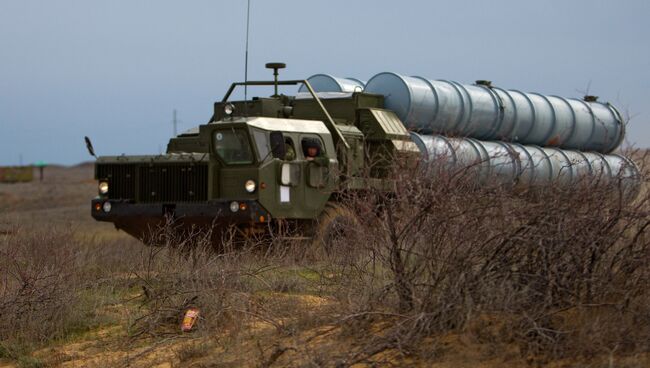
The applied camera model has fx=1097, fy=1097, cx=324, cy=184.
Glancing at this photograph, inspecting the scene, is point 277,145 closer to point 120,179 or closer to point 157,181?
point 157,181

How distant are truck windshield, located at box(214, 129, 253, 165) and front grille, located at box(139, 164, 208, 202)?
0.34 meters

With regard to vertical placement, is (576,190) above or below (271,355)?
above

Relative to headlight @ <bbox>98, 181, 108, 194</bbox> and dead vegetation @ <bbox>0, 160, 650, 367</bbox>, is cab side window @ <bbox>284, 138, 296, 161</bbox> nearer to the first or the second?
headlight @ <bbox>98, 181, 108, 194</bbox>

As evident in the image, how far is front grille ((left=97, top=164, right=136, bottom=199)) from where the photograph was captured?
15445mm

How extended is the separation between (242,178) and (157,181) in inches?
49.3

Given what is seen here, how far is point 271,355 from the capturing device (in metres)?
8.27

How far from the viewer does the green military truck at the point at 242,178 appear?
14.7 m

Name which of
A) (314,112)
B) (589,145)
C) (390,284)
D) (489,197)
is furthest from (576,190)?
(589,145)

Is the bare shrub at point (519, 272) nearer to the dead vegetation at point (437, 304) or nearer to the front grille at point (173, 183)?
the dead vegetation at point (437, 304)

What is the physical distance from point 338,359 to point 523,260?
1571 millimetres

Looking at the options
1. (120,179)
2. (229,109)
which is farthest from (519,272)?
(229,109)

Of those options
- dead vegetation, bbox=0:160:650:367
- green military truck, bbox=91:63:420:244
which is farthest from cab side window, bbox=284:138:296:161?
dead vegetation, bbox=0:160:650:367

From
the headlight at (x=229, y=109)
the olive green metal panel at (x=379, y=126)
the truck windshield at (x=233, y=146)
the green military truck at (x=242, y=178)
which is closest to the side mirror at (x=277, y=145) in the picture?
the green military truck at (x=242, y=178)

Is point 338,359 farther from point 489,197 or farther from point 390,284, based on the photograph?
point 489,197
